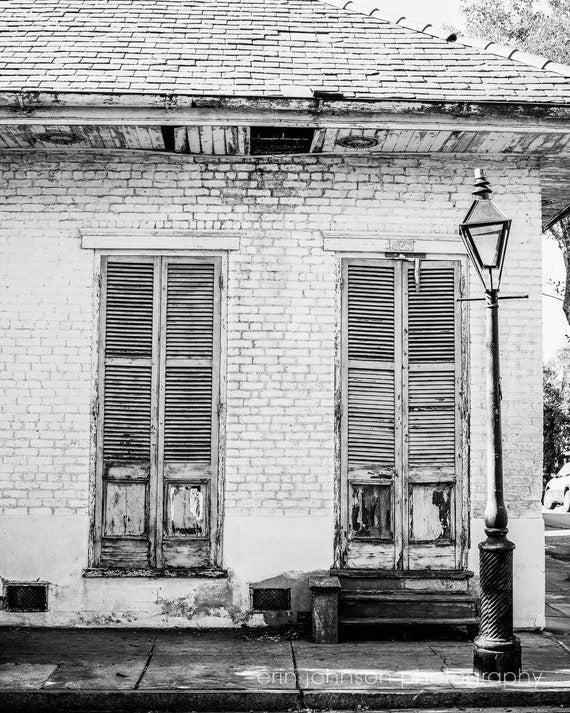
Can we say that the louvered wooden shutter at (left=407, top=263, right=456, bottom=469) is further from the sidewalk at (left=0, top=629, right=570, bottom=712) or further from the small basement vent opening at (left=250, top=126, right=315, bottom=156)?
the sidewalk at (left=0, top=629, right=570, bottom=712)

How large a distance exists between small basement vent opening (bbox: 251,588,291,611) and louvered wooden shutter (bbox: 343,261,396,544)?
822 mm

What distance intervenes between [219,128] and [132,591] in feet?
13.4

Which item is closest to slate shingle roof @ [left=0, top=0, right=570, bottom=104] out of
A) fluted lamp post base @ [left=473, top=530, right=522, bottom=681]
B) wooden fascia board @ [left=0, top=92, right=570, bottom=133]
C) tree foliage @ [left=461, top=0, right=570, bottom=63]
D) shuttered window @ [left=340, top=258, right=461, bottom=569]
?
wooden fascia board @ [left=0, top=92, right=570, bottom=133]

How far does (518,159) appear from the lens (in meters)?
8.05

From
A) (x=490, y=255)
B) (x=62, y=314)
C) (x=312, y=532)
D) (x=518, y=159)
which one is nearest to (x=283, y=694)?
(x=312, y=532)

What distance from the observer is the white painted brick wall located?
7.79 meters

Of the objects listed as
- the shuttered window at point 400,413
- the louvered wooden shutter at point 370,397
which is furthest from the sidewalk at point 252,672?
the louvered wooden shutter at point 370,397

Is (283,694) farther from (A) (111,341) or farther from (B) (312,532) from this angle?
(A) (111,341)

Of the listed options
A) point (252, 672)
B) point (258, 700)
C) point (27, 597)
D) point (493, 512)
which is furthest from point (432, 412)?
point (27, 597)

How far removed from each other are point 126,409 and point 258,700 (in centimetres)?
305

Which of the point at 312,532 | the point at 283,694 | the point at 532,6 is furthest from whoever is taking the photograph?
the point at 532,6

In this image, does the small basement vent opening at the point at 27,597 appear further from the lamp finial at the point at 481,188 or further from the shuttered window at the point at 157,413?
the lamp finial at the point at 481,188

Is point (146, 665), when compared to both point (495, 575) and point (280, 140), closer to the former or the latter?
point (495, 575)

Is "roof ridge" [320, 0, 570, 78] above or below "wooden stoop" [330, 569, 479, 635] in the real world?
above
